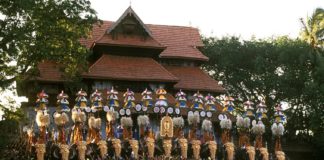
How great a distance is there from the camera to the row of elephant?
22672mm

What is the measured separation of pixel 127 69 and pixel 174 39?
7.16m

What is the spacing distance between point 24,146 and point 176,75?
14.3 m

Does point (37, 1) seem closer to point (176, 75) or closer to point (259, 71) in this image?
point (176, 75)

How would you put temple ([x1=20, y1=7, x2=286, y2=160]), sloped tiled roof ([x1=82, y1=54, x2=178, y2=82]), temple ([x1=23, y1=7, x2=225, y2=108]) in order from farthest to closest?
temple ([x1=23, y1=7, x2=225, y2=108]) < sloped tiled roof ([x1=82, y1=54, x2=178, y2=82]) < temple ([x1=20, y1=7, x2=286, y2=160])

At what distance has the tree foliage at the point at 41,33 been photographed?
25.7 m

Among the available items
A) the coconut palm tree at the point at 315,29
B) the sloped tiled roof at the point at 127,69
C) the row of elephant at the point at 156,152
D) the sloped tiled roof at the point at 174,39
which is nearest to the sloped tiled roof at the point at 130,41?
the sloped tiled roof at the point at 174,39

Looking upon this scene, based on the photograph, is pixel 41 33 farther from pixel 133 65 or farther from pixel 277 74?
pixel 277 74

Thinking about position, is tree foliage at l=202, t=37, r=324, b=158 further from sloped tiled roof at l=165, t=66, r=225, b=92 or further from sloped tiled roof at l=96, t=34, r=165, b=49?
sloped tiled roof at l=96, t=34, r=165, b=49

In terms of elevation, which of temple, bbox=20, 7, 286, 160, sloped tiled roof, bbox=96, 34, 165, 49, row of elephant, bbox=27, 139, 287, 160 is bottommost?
row of elephant, bbox=27, 139, 287, 160

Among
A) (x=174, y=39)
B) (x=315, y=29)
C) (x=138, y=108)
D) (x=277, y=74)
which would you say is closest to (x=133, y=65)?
(x=174, y=39)

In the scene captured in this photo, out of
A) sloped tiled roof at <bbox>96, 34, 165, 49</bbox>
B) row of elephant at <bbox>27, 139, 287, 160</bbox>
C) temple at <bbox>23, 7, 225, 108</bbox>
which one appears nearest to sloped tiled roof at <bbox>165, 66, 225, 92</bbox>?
temple at <bbox>23, 7, 225, 108</bbox>

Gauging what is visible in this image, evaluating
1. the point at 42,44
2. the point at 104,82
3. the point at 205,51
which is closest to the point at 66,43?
the point at 42,44

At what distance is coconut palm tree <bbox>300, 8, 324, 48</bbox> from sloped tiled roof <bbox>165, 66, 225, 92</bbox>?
32.7 ft

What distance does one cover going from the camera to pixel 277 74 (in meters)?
42.8
